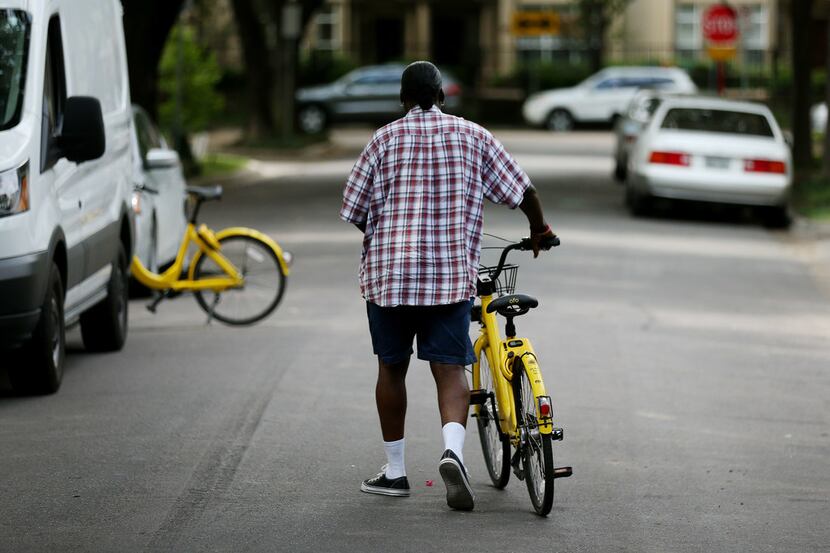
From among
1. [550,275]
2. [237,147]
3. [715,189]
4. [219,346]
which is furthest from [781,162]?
[237,147]

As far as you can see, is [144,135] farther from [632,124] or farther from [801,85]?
[801,85]

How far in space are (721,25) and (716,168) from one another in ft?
50.7

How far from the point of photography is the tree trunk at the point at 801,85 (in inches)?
1040

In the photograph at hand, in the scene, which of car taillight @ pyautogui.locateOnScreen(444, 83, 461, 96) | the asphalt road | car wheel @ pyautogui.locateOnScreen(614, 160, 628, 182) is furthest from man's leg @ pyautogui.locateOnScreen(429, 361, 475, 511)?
car taillight @ pyautogui.locateOnScreen(444, 83, 461, 96)

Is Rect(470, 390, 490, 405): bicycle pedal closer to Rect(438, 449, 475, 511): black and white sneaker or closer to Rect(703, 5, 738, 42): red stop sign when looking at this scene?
Rect(438, 449, 475, 511): black and white sneaker

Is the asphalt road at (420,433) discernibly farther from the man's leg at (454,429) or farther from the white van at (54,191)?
the white van at (54,191)

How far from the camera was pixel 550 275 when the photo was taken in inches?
583

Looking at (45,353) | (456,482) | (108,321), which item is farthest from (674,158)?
(456,482)

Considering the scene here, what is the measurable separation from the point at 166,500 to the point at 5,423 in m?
1.96

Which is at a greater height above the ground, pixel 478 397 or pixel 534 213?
pixel 534 213

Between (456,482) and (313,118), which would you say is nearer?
(456,482)

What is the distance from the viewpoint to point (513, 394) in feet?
21.6

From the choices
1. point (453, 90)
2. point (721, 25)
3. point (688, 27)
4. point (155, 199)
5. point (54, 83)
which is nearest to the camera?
point (54, 83)

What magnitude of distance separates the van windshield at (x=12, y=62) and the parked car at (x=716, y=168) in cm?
1212
